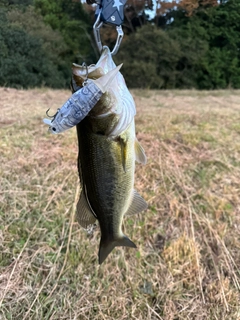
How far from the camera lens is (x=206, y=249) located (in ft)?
8.14

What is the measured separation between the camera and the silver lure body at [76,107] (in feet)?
3.00

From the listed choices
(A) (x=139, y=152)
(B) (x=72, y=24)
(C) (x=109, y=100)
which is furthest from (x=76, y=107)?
(B) (x=72, y=24)

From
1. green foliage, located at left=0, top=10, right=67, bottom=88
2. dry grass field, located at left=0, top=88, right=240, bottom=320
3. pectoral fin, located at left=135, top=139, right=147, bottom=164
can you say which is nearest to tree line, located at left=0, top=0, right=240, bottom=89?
green foliage, located at left=0, top=10, right=67, bottom=88

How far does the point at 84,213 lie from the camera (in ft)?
4.03

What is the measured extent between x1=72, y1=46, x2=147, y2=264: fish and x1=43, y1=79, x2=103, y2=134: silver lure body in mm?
65

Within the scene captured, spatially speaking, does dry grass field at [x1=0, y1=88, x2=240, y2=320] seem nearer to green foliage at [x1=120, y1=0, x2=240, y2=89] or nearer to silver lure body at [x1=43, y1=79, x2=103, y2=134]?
silver lure body at [x1=43, y1=79, x2=103, y2=134]

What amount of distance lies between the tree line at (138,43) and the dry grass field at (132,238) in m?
1.20

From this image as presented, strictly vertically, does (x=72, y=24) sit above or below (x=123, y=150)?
below

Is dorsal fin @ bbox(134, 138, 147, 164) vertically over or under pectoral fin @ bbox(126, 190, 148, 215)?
over

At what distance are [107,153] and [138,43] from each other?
7.57 m

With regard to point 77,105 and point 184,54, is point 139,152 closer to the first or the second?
point 77,105

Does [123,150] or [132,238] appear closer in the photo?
[123,150]

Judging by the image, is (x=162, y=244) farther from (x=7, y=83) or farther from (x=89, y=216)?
(x=7, y=83)

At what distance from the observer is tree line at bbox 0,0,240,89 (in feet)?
12.1
